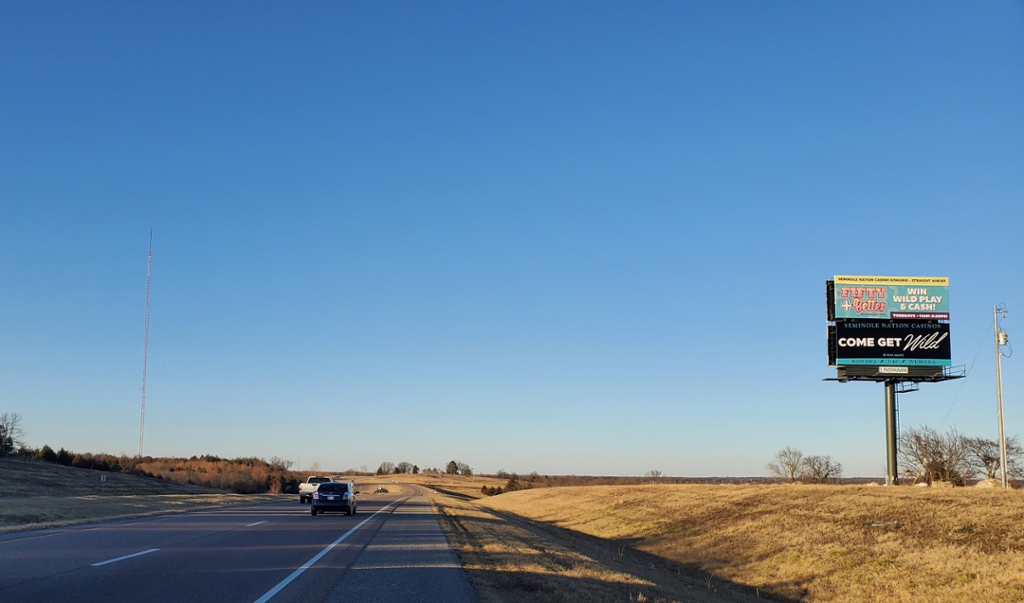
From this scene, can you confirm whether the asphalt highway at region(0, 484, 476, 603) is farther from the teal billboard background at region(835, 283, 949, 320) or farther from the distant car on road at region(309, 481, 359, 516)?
the teal billboard background at region(835, 283, 949, 320)

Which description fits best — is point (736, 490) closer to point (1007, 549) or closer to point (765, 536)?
point (765, 536)

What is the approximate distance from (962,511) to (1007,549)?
17.9 ft

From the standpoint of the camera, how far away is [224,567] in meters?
13.7

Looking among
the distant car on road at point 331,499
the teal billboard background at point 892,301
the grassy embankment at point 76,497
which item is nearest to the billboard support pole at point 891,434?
the teal billboard background at point 892,301

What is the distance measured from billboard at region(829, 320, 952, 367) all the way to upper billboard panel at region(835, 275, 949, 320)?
45 cm

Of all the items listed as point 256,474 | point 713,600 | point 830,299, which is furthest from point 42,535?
point 256,474

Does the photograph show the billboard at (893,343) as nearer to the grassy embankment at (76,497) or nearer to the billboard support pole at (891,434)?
the billboard support pole at (891,434)

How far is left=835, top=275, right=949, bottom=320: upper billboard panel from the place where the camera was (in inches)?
1634

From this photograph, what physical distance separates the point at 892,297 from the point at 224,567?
3938 centimetres

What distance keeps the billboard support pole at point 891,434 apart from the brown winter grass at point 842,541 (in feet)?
17.9

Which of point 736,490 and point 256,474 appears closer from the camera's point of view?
point 736,490

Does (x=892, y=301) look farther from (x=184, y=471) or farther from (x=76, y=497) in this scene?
(x=184, y=471)

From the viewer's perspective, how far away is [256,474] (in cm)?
10712

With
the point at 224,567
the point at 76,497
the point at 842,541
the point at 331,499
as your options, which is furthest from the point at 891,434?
the point at 76,497
